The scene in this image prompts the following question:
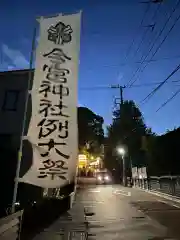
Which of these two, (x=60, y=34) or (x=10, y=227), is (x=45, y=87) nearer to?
(x=60, y=34)

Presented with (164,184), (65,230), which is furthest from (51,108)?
(164,184)

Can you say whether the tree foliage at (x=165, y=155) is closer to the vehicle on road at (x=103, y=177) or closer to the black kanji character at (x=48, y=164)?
the vehicle on road at (x=103, y=177)

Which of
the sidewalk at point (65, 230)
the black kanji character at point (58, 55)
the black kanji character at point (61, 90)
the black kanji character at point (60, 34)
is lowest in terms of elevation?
the sidewalk at point (65, 230)

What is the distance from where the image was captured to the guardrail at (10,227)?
13.8 ft

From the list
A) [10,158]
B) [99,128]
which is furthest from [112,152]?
[10,158]

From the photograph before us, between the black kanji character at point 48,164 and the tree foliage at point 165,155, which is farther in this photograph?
the tree foliage at point 165,155

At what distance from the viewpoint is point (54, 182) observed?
477 cm

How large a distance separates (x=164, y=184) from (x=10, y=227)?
1715 cm

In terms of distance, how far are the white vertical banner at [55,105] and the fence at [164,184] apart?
1375 centimetres

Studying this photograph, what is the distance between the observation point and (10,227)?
4629 mm

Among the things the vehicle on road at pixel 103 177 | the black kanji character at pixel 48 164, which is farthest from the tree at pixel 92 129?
the black kanji character at pixel 48 164

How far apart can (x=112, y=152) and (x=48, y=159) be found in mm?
50724

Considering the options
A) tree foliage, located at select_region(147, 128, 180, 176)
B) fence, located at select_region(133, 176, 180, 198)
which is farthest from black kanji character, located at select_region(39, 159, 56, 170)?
tree foliage, located at select_region(147, 128, 180, 176)

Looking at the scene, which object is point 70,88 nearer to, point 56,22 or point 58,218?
point 56,22
